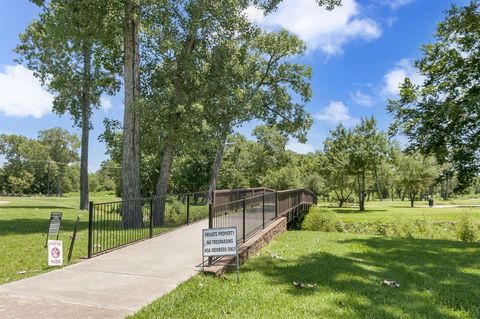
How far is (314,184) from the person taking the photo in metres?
51.4

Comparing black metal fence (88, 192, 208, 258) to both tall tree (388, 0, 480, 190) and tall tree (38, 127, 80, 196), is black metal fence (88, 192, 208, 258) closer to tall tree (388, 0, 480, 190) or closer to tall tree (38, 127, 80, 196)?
tall tree (388, 0, 480, 190)

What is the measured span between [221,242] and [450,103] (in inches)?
489

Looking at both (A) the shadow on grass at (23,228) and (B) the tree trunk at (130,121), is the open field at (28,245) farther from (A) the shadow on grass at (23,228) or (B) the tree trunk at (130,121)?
(B) the tree trunk at (130,121)

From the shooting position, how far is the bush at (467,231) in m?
14.5

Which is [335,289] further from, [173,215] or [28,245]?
[173,215]

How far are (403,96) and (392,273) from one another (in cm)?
1213

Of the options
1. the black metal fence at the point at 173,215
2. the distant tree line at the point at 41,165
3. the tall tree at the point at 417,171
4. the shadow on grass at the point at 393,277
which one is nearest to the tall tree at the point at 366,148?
the tall tree at the point at 417,171

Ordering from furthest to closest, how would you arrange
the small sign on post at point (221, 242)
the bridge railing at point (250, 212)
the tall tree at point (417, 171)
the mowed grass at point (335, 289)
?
the tall tree at point (417, 171)
the bridge railing at point (250, 212)
the small sign on post at point (221, 242)
the mowed grass at point (335, 289)

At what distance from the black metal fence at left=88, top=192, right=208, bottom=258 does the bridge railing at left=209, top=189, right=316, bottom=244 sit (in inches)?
83.8

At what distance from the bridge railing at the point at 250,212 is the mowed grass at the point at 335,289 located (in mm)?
856

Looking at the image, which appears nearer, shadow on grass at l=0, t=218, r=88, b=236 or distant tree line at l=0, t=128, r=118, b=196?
shadow on grass at l=0, t=218, r=88, b=236

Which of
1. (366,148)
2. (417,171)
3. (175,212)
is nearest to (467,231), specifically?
(175,212)

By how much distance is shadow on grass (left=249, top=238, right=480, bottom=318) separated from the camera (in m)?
5.20

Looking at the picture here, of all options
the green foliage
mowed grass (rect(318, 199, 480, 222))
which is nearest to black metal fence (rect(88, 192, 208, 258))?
mowed grass (rect(318, 199, 480, 222))
